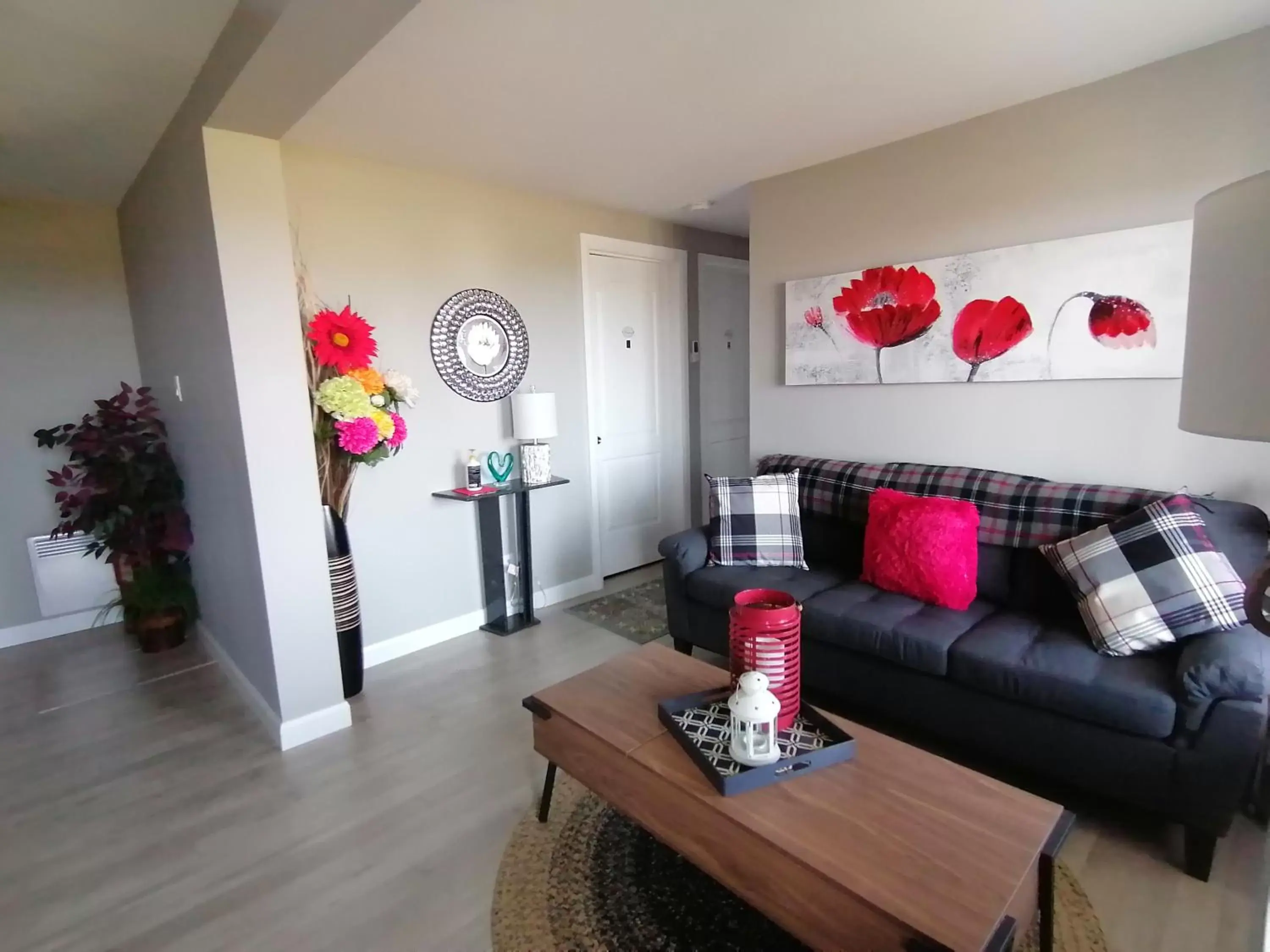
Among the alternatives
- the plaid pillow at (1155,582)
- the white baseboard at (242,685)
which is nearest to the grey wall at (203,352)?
the white baseboard at (242,685)

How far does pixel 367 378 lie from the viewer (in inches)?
105

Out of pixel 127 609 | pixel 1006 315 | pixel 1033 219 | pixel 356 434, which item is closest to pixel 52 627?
pixel 127 609

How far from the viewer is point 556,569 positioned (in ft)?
12.6

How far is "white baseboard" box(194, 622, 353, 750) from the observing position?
2.36 m

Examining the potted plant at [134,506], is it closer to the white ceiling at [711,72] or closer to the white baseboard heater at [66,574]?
the white baseboard heater at [66,574]

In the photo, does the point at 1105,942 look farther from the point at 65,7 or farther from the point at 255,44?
the point at 65,7

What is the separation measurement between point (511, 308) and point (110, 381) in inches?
89.4

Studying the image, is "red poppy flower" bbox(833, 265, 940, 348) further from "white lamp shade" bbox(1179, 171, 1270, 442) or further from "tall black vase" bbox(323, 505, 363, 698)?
"tall black vase" bbox(323, 505, 363, 698)

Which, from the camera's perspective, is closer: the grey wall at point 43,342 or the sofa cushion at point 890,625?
the sofa cushion at point 890,625

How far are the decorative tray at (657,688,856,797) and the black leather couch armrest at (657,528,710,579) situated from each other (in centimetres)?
113

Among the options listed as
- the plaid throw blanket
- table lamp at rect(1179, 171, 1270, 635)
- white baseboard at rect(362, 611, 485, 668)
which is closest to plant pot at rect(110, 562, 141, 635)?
white baseboard at rect(362, 611, 485, 668)

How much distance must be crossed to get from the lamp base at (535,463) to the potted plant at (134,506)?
1.70m

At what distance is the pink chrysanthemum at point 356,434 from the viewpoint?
2586 millimetres

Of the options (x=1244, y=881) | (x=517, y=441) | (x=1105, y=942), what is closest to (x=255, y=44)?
(x=517, y=441)
